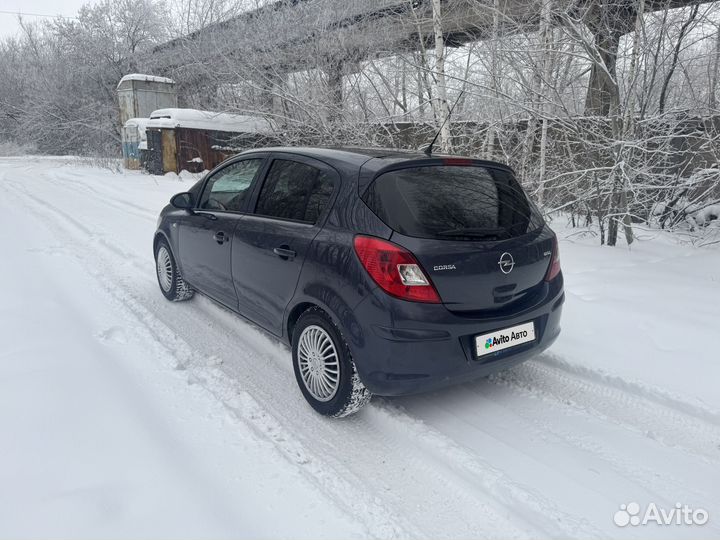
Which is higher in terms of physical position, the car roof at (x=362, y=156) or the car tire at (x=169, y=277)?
the car roof at (x=362, y=156)

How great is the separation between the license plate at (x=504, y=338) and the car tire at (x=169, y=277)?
3.10m

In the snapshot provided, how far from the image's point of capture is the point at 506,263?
2805 mm

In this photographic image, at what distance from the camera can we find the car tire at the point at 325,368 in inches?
111

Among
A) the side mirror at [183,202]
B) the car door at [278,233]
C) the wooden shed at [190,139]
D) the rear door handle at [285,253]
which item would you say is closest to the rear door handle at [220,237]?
the car door at [278,233]

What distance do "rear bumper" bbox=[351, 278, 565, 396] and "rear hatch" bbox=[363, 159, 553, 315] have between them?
11 cm

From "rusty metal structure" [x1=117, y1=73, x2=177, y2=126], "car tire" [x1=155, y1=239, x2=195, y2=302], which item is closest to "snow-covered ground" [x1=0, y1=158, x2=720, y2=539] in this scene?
"car tire" [x1=155, y1=239, x2=195, y2=302]

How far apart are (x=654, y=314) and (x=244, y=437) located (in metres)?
3.77

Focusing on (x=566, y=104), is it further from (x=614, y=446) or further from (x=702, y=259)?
(x=614, y=446)

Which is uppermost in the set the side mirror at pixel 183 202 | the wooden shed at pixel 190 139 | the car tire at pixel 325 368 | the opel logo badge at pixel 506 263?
the wooden shed at pixel 190 139

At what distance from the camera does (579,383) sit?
337 cm

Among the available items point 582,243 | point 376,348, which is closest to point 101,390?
point 376,348

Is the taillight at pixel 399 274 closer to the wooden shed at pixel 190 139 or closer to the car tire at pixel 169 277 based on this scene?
the car tire at pixel 169 277

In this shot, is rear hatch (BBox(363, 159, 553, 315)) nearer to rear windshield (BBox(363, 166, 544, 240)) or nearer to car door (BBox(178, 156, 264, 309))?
rear windshield (BBox(363, 166, 544, 240))

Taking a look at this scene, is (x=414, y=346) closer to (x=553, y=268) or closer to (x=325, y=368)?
(x=325, y=368)
